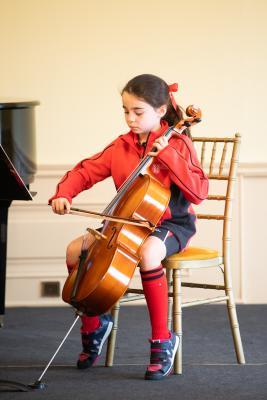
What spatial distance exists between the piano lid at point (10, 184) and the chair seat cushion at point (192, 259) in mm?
613

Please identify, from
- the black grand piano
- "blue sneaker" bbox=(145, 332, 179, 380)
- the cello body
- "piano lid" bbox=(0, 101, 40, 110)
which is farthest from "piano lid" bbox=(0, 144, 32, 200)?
"piano lid" bbox=(0, 101, 40, 110)

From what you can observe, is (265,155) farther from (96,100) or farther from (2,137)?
(2,137)

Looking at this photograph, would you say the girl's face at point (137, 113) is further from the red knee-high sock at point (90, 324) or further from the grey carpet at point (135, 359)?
the grey carpet at point (135, 359)

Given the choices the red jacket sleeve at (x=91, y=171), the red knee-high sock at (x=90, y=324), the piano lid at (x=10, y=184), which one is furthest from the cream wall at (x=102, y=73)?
the piano lid at (x=10, y=184)

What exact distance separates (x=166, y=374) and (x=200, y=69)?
6.76ft

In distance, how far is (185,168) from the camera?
286 cm

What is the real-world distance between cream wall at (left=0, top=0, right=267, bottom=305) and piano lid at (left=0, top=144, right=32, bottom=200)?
1.86 metres

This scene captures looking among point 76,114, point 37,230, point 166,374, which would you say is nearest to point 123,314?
point 37,230

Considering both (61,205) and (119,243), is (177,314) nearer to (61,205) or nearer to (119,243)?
(119,243)

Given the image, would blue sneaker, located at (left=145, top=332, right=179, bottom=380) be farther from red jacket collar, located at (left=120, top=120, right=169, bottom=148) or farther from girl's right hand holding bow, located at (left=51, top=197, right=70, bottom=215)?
red jacket collar, located at (left=120, top=120, right=169, bottom=148)

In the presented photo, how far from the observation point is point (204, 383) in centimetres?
286

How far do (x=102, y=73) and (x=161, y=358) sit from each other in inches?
79.8

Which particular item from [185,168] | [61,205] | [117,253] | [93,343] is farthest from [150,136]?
[93,343]

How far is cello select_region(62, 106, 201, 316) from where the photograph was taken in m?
2.68
